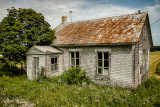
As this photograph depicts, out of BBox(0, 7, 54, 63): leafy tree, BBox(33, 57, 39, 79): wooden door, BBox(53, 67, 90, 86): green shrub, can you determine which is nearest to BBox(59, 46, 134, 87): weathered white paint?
BBox(53, 67, 90, 86): green shrub

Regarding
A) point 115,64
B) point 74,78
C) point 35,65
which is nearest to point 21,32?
point 35,65

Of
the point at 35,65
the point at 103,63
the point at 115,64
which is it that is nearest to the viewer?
the point at 115,64

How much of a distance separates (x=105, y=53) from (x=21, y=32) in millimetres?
7600

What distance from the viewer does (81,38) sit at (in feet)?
33.5

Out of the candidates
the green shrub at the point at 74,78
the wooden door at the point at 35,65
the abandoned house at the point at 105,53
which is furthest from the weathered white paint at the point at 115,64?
the wooden door at the point at 35,65

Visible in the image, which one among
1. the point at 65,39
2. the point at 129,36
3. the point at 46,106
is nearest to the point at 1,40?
the point at 65,39

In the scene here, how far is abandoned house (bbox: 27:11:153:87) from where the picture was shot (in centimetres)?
778

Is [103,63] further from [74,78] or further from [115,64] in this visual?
[74,78]

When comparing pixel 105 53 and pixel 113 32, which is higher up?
pixel 113 32

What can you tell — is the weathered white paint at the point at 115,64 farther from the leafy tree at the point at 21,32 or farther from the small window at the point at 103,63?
the leafy tree at the point at 21,32

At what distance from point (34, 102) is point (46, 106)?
802mm

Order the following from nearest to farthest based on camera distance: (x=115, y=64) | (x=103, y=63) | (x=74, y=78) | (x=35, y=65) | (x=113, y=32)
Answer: (x=115, y=64), (x=74, y=78), (x=103, y=63), (x=113, y=32), (x=35, y=65)

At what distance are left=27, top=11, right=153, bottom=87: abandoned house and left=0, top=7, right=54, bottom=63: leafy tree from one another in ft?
3.28

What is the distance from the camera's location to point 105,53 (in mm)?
8695
